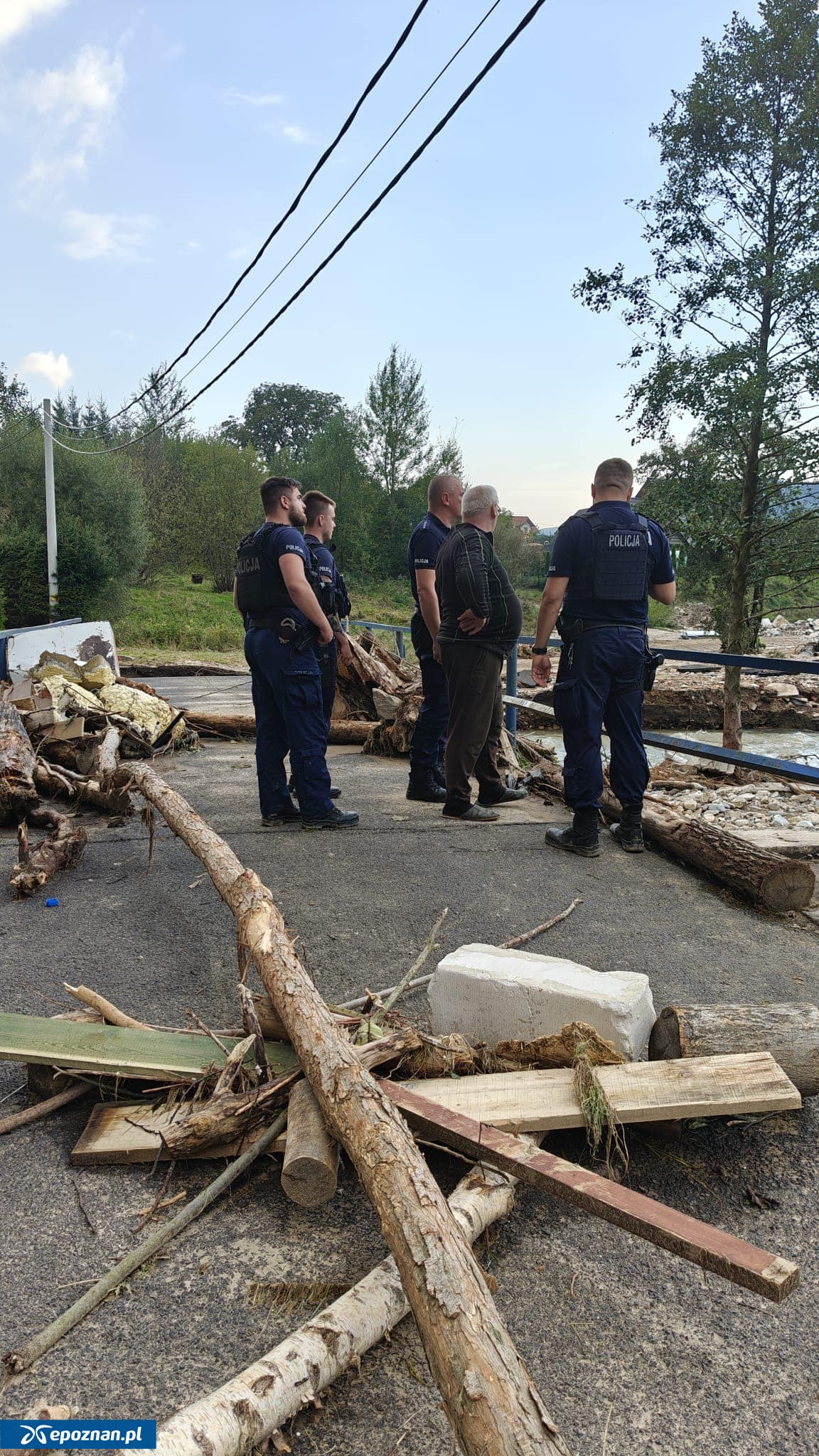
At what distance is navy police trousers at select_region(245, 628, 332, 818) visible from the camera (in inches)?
214

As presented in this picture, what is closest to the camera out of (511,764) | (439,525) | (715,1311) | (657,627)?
(715,1311)

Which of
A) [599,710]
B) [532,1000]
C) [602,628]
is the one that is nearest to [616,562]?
[602,628]

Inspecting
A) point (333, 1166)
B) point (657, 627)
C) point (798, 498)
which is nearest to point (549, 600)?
point (333, 1166)

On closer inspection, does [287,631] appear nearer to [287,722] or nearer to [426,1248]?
[287,722]

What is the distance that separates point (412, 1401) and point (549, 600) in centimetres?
405

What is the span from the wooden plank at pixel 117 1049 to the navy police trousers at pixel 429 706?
3909mm

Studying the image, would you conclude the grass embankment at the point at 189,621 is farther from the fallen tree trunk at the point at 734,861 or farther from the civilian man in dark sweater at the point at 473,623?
the fallen tree trunk at the point at 734,861

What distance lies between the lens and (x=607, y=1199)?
189 centimetres

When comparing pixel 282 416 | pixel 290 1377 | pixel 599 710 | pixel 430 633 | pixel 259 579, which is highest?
pixel 282 416

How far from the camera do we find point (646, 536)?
4.99 metres

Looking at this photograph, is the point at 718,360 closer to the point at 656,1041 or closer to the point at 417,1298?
the point at 656,1041

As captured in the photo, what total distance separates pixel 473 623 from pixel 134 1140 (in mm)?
3743

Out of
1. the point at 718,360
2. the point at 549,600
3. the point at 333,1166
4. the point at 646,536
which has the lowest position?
the point at 333,1166

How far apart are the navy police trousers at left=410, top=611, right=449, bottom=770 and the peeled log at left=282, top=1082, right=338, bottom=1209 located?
4.32 m
